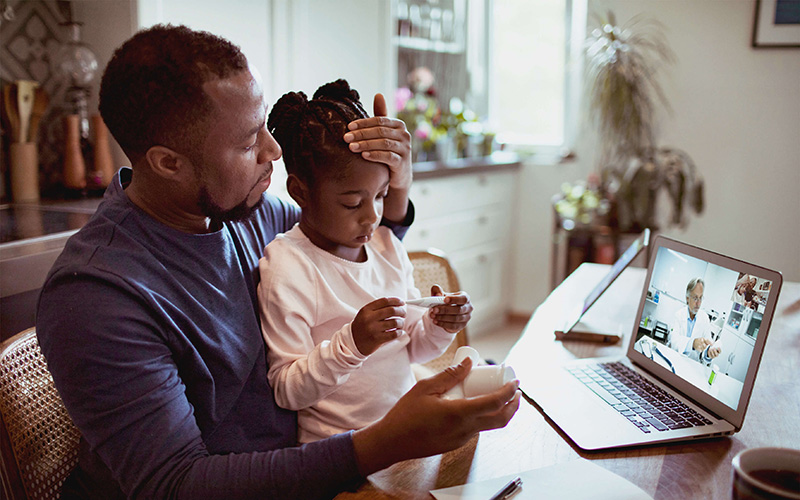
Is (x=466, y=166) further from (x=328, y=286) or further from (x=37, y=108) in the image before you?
(x=328, y=286)

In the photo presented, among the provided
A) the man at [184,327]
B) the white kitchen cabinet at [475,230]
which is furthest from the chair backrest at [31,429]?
the white kitchen cabinet at [475,230]

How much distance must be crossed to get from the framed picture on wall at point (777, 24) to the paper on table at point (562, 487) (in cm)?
336

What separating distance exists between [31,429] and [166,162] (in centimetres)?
47

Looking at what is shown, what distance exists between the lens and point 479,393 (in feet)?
2.87

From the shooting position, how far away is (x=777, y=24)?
3.44 metres

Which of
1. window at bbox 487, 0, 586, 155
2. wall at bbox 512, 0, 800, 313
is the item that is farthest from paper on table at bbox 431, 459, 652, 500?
window at bbox 487, 0, 586, 155

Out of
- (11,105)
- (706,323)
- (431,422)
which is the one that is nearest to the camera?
(431,422)

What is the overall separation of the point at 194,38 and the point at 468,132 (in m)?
3.11

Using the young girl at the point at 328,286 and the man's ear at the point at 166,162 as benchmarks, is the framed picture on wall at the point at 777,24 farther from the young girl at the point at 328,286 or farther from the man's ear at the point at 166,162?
the man's ear at the point at 166,162

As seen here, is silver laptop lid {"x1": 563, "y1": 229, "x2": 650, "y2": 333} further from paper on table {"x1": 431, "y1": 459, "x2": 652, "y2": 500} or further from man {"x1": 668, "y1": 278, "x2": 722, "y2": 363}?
paper on table {"x1": 431, "y1": 459, "x2": 652, "y2": 500}

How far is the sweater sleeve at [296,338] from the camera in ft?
3.27

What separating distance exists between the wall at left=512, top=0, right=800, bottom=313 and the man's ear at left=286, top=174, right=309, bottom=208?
124 inches

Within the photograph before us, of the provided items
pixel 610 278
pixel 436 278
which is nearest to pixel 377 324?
pixel 610 278

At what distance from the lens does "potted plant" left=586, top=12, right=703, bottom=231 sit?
349cm
